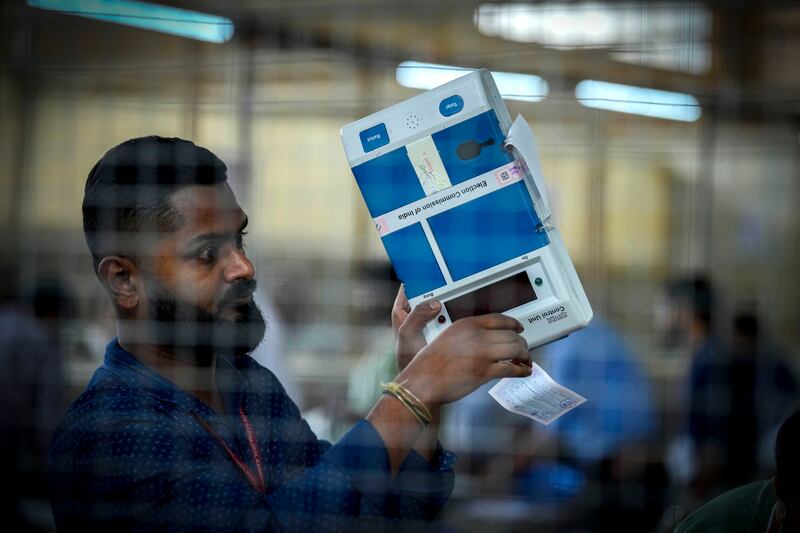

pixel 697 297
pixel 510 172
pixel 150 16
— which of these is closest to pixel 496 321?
pixel 510 172

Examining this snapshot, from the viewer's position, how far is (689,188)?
1621mm

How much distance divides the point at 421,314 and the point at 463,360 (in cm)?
9

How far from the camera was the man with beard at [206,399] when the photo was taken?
92 centimetres

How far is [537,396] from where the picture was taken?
998 mm

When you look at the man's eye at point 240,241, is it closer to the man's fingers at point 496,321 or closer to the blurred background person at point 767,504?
the man's fingers at point 496,321

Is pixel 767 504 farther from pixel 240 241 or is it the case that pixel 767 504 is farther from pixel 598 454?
pixel 598 454

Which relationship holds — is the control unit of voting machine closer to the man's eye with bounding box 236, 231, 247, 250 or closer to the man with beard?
the man with beard

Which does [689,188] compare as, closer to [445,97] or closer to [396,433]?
[445,97]

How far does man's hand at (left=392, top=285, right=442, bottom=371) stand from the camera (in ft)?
3.24

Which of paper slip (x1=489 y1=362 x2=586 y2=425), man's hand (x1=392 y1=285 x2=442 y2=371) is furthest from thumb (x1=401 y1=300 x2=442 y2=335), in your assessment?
paper slip (x1=489 y1=362 x2=586 y2=425)

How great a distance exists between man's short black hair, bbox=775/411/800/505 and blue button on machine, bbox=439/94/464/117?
54 centimetres

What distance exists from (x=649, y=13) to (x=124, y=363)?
2.48 feet

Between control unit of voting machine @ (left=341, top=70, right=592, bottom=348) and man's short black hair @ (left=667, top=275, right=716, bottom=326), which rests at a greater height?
control unit of voting machine @ (left=341, top=70, right=592, bottom=348)

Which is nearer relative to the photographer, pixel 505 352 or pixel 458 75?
pixel 505 352
